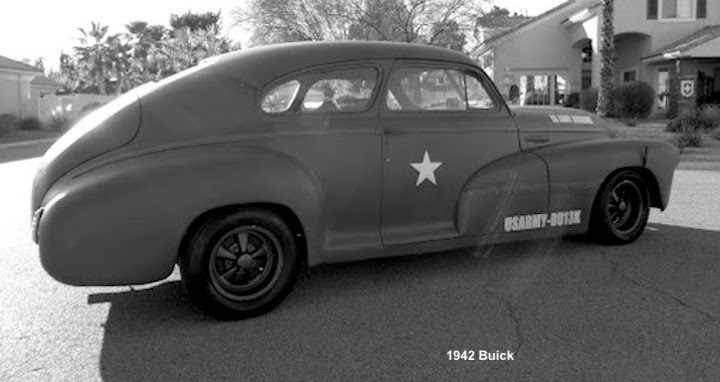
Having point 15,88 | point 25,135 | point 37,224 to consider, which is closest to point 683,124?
point 37,224

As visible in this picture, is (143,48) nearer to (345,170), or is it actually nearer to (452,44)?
(452,44)

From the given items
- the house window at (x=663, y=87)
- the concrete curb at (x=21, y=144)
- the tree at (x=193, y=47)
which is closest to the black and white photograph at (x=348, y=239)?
the concrete curb at (x=21, y=144)

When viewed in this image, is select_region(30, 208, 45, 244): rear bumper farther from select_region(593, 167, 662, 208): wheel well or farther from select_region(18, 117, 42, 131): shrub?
select_region(18, 117, 42, 131): shrub

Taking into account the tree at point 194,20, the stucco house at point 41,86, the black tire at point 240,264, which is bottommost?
the black tire at point 240,264

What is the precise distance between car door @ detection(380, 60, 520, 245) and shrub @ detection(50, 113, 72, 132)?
29.4 metres

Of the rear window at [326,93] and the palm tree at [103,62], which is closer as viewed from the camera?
the rear window at [326,93]

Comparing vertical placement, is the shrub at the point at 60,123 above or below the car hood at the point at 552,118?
above

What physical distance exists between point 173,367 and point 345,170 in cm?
167

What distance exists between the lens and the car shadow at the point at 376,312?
135 inches

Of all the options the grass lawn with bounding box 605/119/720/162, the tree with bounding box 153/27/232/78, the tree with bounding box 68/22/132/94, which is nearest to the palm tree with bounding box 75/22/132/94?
the tree with bounding box 68/22/132/94

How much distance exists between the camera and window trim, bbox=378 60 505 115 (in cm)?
465

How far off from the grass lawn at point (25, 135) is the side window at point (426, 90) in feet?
78.0

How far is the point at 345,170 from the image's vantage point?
438 centimetres

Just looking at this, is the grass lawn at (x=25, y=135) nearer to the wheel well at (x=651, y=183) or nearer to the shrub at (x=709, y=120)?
the shrub at (x=709, y=120)
